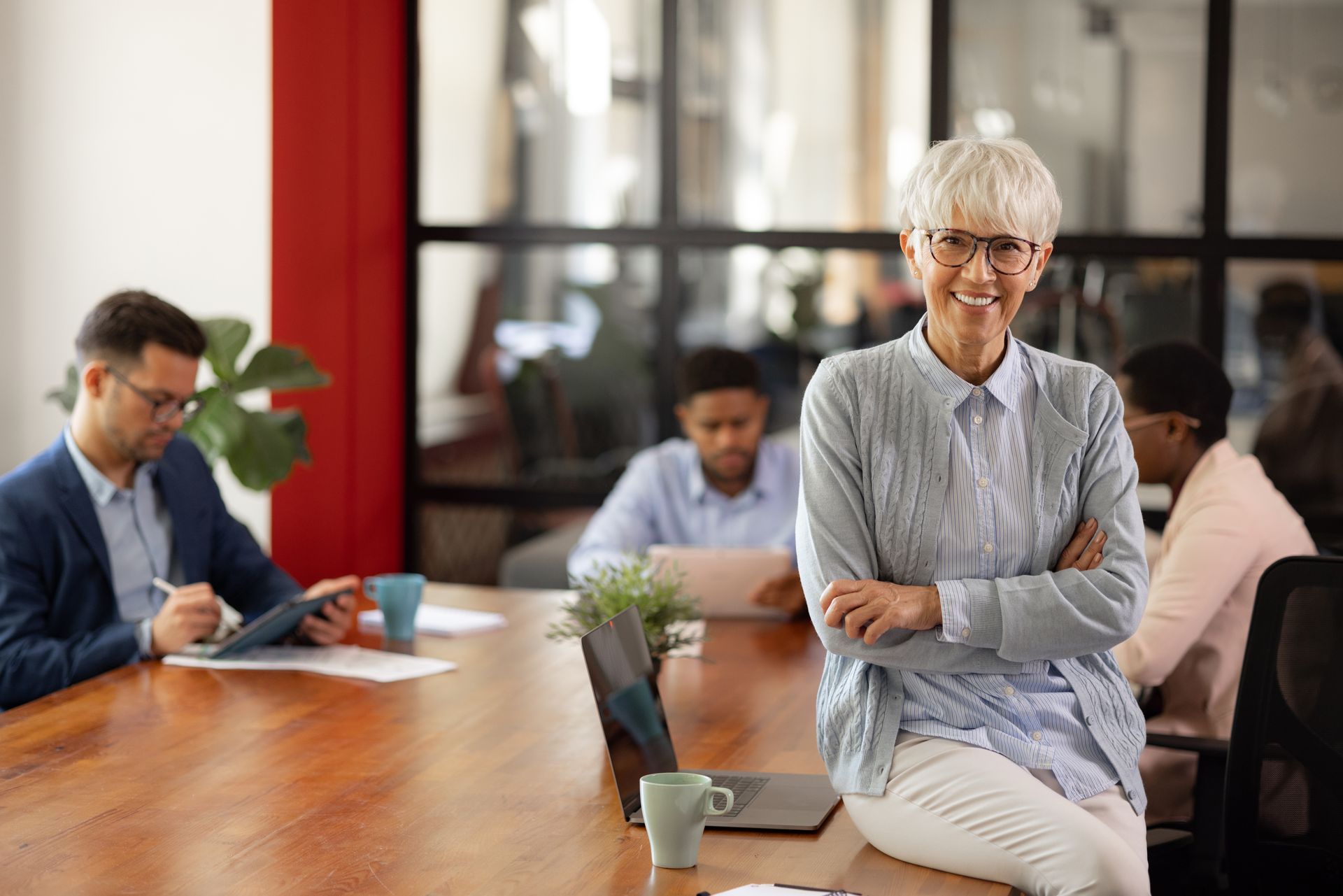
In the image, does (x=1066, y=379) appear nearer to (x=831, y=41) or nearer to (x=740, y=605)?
(x=740, y=605)

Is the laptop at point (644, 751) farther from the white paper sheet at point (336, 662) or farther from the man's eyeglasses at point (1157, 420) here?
the man's eyeglasses at point (1157, 420)

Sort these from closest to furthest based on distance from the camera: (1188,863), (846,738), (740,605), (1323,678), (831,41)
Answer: (846,738), (1323,678), (1188,863), (740,605), (831,41)

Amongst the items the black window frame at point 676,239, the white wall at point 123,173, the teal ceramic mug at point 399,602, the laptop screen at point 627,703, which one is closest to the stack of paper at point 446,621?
the teal ceramic mug at point 399,602

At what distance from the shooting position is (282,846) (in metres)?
1.67

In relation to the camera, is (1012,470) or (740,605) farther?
(740,605)

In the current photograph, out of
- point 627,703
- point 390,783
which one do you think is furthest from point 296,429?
point 627,703

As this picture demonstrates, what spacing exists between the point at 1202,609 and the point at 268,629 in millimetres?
1729

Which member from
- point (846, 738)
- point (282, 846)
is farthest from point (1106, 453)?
point (282, 846)

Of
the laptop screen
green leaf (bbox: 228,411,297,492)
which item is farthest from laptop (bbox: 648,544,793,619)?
green leaf (bbox: 228,411,297,492)

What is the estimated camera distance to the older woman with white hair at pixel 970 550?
5.68 ft

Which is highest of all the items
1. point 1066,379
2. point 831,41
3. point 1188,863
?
point 831,41

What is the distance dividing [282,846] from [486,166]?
3.84 metres

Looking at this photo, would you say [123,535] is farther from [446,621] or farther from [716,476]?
[716,476]

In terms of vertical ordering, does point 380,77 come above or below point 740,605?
above
